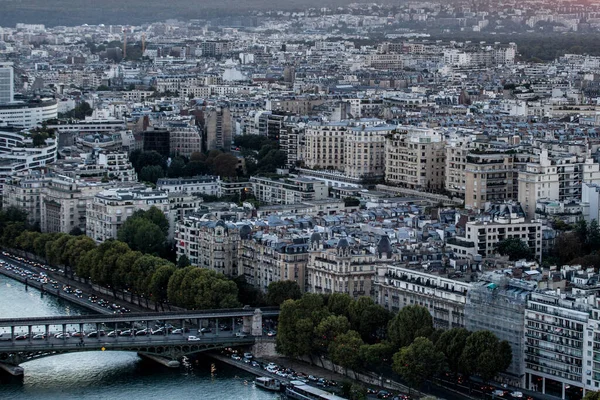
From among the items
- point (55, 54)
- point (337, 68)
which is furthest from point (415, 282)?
point (55, 54)

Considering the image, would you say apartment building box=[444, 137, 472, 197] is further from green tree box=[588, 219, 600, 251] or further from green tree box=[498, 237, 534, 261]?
green tree box=[498, 237, 534, 261]

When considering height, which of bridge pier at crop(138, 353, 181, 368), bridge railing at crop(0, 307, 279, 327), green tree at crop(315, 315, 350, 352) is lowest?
bridge pier at crop(138, 353, 181, 368)

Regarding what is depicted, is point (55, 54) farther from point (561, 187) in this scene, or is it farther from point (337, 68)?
point (561, 187)

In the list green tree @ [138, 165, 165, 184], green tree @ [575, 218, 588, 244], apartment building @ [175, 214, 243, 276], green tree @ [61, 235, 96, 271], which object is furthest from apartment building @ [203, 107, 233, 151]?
green tree @ [575, 218, 588, 244]

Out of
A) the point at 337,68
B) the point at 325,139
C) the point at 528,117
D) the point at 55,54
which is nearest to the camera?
the point at 325,139

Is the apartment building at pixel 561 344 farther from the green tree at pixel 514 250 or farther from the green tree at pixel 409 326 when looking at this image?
the green tree at pixel 514 250

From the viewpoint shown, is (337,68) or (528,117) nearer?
(528,117)
